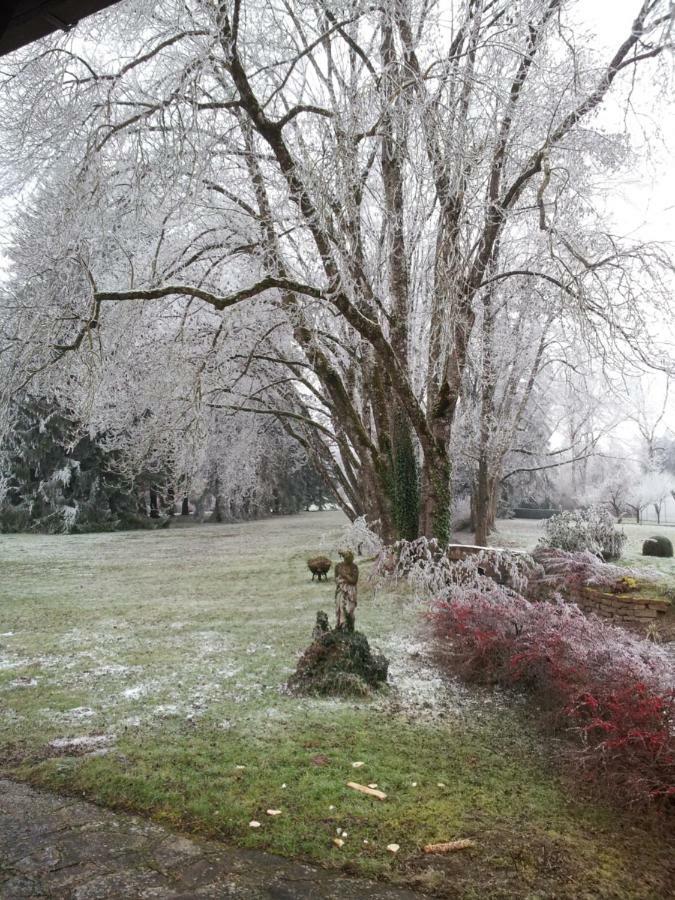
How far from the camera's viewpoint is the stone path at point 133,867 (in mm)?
2879

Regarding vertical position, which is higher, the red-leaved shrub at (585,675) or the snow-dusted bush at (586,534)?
the snow-dusted bush at (586,534)

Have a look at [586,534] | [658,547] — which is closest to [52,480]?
[586,534]

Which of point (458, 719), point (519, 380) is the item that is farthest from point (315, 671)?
point (519, 380)

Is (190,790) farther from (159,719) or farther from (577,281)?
(577,281)

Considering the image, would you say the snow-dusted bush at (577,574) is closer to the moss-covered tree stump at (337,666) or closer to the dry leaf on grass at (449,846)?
the moss-covered tree stump at (337,666)

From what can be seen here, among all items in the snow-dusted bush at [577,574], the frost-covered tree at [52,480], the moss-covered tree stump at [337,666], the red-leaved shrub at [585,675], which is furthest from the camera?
the frost-covered tree at [52,480]

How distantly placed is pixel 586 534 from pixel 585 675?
20.9 ft

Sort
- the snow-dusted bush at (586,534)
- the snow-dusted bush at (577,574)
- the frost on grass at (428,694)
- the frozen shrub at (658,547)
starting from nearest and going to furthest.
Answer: the frost on grass at (428,694)
the snow-dusted bush at (577,574)
the snow-dusted bush at (586,534)
the frozen shrub at (658,547)

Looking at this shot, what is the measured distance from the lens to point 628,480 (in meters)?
20.1

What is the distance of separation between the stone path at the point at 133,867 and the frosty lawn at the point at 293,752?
5.7 inches

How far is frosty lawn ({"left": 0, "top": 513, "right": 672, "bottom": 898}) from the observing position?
330 centimetres

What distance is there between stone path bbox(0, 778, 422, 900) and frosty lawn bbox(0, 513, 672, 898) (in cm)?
14

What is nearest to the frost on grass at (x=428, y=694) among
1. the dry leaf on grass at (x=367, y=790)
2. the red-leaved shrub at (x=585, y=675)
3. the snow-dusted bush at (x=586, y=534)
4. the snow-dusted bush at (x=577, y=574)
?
the red-leaved shrub at (x=585, y=675)

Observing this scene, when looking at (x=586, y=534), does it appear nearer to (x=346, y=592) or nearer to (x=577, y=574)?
(x=577, y=574)
